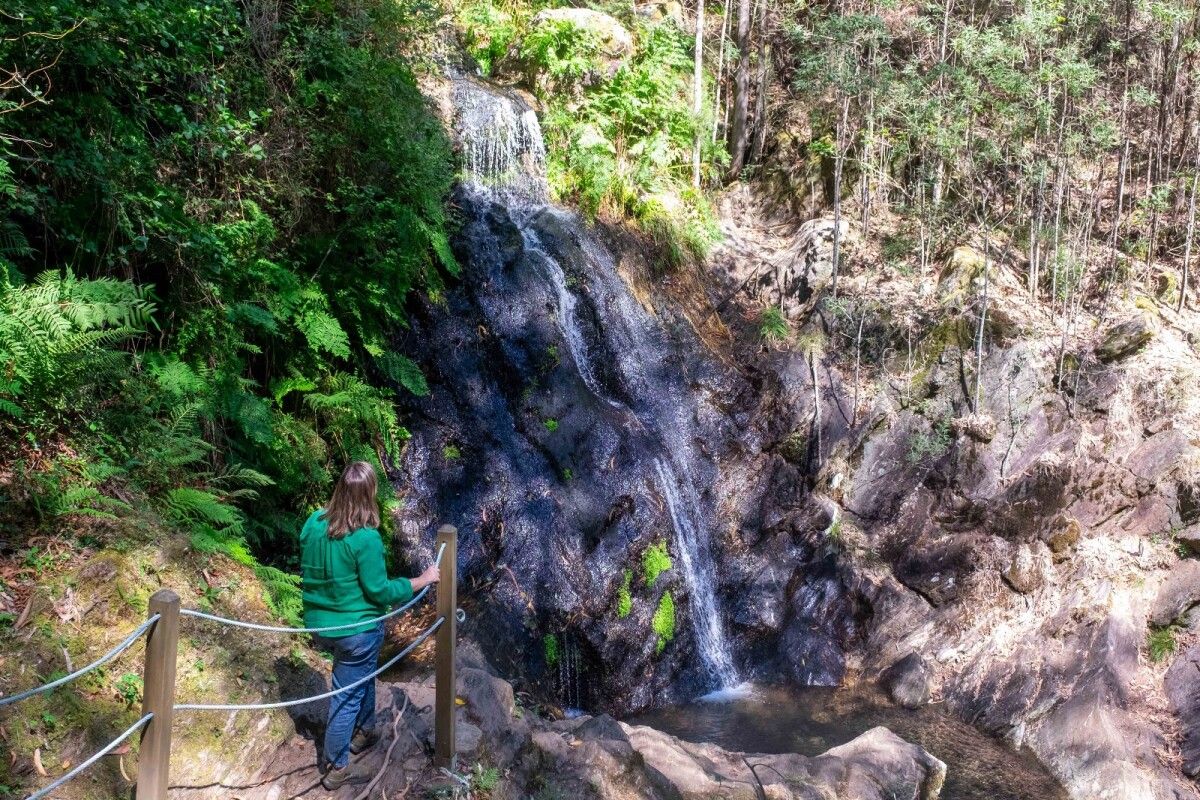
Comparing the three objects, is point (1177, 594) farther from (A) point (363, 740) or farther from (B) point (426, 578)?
(A) point (363, 740)

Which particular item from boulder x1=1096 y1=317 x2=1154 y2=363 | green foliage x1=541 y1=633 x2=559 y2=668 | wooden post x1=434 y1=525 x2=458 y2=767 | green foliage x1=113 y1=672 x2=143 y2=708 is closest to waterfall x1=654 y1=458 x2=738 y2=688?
green foliage x1=541 y1=633 x2=559 y2=668

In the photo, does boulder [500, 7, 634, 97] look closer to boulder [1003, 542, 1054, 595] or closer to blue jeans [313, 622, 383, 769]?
boulder [1003, 542, 1054, 595]

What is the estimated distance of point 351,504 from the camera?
13.9 feet

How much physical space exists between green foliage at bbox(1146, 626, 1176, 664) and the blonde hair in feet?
31.2

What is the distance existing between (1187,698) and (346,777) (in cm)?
912

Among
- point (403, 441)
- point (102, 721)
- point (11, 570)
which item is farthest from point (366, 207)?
point (102, 721)

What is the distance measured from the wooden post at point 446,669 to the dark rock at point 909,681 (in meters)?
6.89

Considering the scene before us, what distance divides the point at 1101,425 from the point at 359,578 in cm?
1136

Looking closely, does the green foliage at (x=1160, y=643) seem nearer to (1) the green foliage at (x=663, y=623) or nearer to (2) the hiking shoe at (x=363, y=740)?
(1) the green foliage at (x=663, y=623)

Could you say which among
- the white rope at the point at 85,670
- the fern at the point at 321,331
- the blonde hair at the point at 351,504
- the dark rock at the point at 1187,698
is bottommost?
the dark rock at the point at 1187,698

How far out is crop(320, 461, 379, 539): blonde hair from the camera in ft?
13.9

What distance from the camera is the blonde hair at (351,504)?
13.9 feet

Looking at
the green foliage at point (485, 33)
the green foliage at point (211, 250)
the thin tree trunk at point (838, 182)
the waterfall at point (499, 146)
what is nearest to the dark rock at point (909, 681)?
the thin tree trunk at point (838, 182)

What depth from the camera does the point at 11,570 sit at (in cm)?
459
